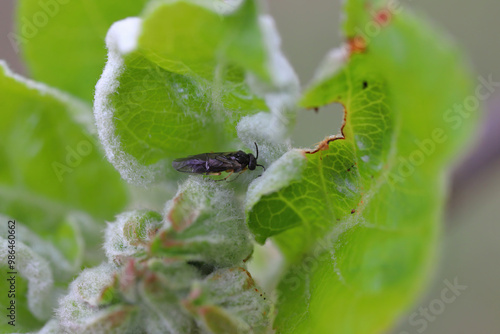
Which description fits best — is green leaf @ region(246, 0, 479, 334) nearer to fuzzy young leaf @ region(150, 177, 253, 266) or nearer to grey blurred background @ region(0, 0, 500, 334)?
fuzzy young leaf @ region(150, 177, 253, 266)

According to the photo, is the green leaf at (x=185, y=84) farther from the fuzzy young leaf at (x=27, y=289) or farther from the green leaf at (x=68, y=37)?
the green leaf at (x=68, y=37)

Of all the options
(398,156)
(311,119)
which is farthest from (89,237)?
(311,119)

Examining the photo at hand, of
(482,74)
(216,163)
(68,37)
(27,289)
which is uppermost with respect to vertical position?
(216,163)

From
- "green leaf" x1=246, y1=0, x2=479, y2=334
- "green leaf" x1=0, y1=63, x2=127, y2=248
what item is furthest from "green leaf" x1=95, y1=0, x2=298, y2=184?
"green leaf" x1=0, y1=63, x2=127, y2=248

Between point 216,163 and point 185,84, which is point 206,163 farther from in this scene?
point 185,84

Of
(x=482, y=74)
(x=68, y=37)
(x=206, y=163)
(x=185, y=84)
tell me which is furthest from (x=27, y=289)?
(x=482, y=74)

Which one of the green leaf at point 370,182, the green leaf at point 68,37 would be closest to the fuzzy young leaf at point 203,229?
the green leaf at point 370,182

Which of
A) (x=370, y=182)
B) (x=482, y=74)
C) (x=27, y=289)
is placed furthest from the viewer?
(x=482, y=74)
